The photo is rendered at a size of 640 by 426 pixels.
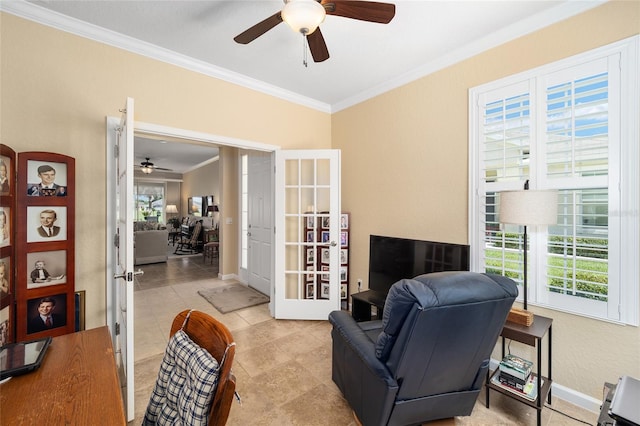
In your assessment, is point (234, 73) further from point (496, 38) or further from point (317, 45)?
point (496, 38)

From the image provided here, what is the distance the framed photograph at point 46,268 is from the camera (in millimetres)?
1929

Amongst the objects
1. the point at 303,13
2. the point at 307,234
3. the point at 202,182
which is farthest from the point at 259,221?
the point at 202,182

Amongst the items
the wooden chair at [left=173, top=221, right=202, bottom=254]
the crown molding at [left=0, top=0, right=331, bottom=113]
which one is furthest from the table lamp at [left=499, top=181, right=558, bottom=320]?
the wooden chair at [left=173, top=221, right=202, bottom=254]

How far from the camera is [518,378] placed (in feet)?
6.10

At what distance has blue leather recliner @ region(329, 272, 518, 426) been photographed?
1336mm

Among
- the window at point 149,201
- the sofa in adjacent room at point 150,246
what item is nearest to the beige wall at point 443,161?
the sofa in adjacent room at point 150,246

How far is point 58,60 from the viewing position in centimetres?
215

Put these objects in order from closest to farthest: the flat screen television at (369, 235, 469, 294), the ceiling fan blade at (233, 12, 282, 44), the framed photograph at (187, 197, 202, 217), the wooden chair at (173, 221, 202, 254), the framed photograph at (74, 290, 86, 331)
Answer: the ceiling fan blade at (233, 12, 282, 44), the framed photograph at (74, 290, 86, 331), the flat screen television at (369, 235, 469, 294), the wooden chair at (173, 221, 202, 254), the framed photograph at (187, 197, 202, 217)

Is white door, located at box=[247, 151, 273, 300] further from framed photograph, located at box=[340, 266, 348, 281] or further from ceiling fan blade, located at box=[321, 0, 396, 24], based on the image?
ceiling fan blade, located at box=[321, 0, 396, 24]

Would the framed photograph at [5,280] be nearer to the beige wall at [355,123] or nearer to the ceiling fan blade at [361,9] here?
the beige wall at [355,123]

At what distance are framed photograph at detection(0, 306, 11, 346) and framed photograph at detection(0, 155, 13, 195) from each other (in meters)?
0.75

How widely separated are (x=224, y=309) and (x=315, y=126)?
2833 mm

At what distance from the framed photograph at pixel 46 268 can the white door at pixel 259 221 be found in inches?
96.5

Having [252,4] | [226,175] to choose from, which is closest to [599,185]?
[252,4]
